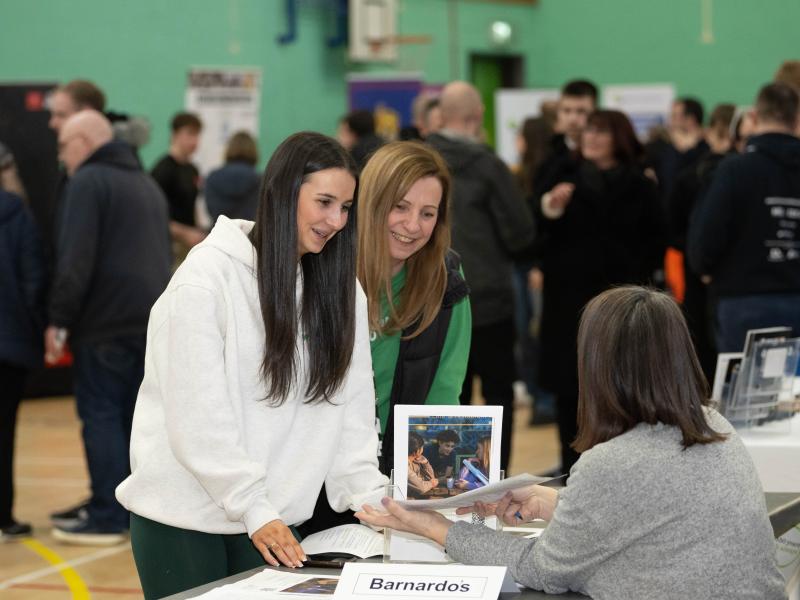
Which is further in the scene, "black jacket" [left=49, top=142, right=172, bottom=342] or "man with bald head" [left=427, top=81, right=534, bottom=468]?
"man with bald head" [left=427, top=81, right=534, bottom=468]

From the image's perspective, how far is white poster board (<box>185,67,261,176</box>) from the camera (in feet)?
32.4

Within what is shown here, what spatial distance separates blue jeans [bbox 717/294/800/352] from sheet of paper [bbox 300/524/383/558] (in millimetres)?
2396

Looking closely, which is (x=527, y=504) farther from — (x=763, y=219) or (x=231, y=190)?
(x=231, y=190)

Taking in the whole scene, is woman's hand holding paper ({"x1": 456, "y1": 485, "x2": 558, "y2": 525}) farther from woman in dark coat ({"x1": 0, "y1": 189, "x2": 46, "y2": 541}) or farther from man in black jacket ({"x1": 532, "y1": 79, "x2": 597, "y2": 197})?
woman in dark coat ({"x1": 0, "y1": 189, "x2": 46, "y2": 541})

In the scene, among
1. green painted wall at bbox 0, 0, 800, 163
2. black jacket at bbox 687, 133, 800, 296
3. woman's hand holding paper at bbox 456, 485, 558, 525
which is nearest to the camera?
woman's hand holding paper at bbox 456, 485, 558, 525

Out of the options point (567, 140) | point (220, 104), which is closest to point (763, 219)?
point (567, 140)

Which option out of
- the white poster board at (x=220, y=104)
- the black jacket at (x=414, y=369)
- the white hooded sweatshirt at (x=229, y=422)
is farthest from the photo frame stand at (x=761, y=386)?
the white poster board at (x=220, y=104)

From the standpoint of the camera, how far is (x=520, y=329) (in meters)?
7.87

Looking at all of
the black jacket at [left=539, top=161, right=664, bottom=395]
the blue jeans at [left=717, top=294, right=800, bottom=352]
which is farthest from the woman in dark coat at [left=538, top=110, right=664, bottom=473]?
the blue jeans at [left=717, top=294, right=800, bottom=352]

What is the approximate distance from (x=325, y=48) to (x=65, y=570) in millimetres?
→ 7742

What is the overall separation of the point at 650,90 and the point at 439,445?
10.4 m

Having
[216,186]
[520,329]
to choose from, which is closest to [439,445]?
[216,186]

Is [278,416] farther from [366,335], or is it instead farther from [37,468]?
[37,468]

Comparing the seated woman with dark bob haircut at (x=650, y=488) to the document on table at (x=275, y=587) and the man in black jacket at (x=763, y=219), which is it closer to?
the document on table at (x=275, y=587)
